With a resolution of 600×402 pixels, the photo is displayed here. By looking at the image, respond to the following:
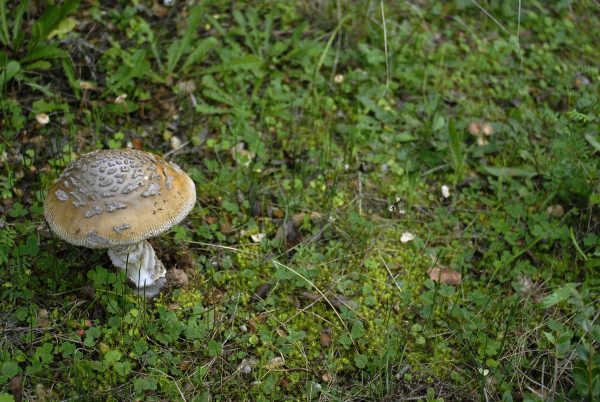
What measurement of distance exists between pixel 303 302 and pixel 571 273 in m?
2.10

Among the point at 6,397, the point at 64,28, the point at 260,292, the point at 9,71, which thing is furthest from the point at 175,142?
the point at 6,397

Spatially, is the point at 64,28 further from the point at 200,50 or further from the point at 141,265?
the point at 141,265

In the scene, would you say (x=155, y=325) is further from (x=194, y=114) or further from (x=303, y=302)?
(x=194, y=114)

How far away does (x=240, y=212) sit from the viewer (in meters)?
4.00

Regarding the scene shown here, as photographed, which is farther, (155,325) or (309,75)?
(309,75)

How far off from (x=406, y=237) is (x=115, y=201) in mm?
2280

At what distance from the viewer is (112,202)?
277cm

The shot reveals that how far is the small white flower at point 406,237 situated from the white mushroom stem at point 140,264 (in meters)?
1.87

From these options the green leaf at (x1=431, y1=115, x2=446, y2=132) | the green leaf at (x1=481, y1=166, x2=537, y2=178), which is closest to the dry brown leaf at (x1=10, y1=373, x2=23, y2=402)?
the green leaf at (x1=431, y1=115, x2=446, y2=132)

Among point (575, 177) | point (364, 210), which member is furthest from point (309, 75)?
point (575, 177)

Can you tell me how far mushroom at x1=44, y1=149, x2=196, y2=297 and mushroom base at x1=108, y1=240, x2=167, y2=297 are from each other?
6.8 inches

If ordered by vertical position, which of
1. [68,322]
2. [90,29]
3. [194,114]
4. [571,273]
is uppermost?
[90,29]

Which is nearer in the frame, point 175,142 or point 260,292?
point 260,292

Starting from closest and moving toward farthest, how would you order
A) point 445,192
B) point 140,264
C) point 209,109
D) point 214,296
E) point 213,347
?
point 213,347 < point 140,264 < point 214,296 < point 445,192 < point 209,109
